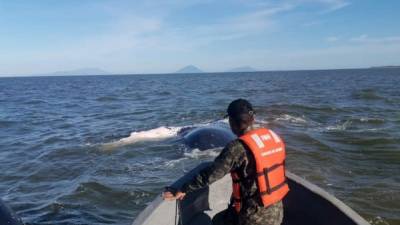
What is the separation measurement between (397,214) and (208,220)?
171 inches

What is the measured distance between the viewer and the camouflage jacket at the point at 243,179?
4078 mm

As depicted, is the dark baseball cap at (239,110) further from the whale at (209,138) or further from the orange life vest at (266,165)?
the whale at (209,138)

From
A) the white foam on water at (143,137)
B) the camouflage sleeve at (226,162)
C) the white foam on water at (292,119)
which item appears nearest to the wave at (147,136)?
the white foam on water at (143,137)

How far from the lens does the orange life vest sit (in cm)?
410

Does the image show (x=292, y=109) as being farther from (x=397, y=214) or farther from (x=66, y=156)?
(x=397, y=214)

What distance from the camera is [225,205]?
613 centimetres

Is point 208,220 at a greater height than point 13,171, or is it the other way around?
point 208,220

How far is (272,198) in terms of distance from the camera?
428 cm

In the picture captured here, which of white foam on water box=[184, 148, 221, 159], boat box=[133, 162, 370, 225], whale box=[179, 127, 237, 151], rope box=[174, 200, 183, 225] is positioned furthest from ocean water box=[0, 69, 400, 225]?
rope box=[174, 200, 183, 225]

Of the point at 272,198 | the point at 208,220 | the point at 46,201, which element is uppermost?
the point at 272,198

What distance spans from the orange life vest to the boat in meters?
→ 0.94

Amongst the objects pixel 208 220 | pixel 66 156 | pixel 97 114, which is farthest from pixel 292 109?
pixel 208 220

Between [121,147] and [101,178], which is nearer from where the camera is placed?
[101,178]

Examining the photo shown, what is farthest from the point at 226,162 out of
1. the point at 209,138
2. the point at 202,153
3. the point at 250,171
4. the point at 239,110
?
the point at 209,138
